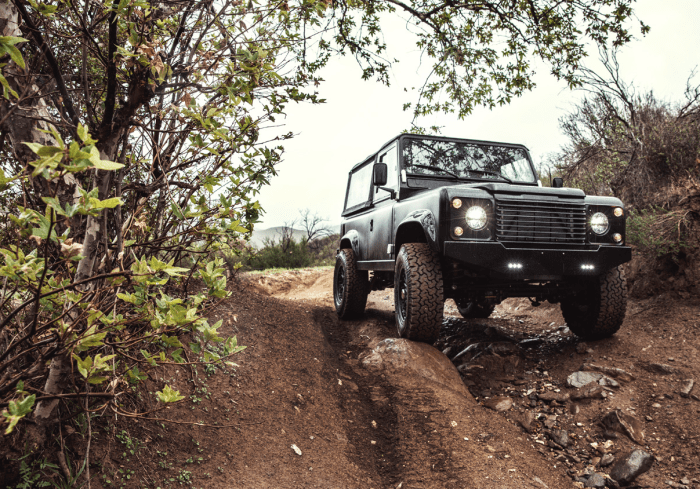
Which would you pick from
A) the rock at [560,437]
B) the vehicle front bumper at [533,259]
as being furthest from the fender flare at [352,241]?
the rock at [560,437]

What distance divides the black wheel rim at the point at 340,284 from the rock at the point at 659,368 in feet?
11.3

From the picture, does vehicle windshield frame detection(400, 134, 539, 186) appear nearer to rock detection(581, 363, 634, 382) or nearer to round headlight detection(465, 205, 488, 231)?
round headlight detection(465, 205, 488, 231)

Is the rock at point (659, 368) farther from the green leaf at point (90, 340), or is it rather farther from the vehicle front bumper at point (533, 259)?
the green leaf at point (90, 340)

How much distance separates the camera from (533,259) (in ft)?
12.2

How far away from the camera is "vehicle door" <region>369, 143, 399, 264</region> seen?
15.8 ft

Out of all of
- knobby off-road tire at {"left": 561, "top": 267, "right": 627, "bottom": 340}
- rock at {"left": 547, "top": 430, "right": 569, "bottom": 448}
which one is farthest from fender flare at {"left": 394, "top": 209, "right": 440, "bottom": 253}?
knobby off-road tire at {"left": 561, "top": 267, "right": 627, "bottom": 340}

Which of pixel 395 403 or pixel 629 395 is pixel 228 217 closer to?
pixel 395 403

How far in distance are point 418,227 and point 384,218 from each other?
2.48 feet

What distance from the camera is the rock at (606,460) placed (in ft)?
9.66

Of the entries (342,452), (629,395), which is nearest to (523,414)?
(629,395)

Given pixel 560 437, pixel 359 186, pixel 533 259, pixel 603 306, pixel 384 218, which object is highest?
pixel 359 186

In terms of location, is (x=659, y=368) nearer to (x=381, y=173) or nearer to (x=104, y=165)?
(x=381, y=173)

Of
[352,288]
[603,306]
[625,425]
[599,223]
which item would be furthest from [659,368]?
[352,288]

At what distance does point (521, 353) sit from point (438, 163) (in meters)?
2.13
